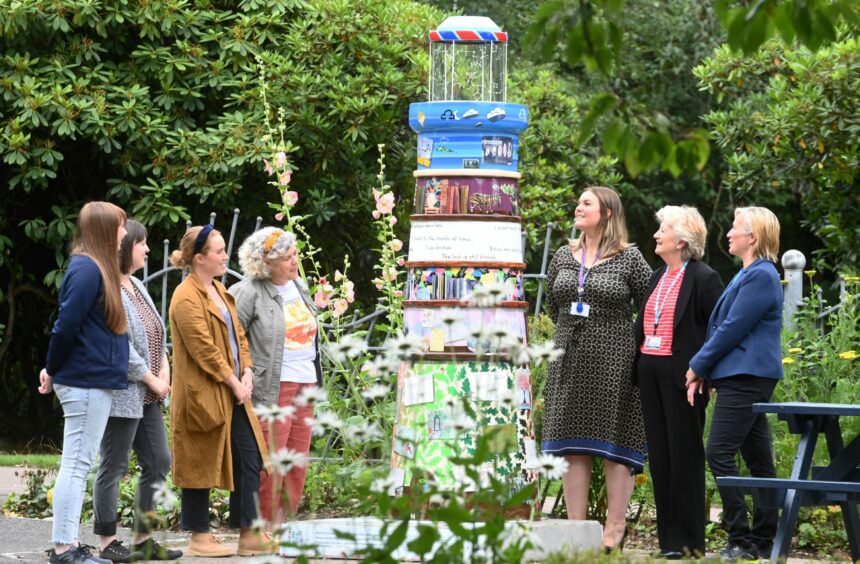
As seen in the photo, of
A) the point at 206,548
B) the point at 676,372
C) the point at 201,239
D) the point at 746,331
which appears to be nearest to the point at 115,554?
the point at 206,548

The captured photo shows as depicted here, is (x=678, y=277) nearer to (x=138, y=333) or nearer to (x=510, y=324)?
(x=510, y=324)

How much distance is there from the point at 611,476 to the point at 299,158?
19.8ft

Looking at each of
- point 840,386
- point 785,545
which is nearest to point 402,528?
point 785,545

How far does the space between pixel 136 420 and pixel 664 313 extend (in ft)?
9.05

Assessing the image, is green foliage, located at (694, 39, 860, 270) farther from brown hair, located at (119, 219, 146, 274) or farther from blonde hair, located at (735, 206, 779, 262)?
brown hair, located at (119, 219, 146, 274)

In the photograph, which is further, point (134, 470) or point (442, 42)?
point (134, 470)

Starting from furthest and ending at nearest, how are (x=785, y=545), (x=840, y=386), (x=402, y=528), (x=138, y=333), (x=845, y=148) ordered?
(x=845, y=148)
(x=840, y=386)
(x=138, y=333)
(x=785, y=545)
(x=402, y=528)

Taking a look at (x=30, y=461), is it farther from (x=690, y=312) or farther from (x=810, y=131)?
(x=810, y=131)

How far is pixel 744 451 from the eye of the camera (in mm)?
7621

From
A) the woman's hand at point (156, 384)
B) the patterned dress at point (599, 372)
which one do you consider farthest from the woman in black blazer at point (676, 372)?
the woman's hand at point (156, 384)

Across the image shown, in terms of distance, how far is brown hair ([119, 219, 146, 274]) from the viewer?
7355 mm

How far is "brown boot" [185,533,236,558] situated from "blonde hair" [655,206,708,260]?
2839 millimetres

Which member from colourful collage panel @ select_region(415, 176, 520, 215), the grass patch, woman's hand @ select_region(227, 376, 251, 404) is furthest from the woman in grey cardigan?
the grass patch

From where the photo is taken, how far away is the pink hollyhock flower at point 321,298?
9375 mm
